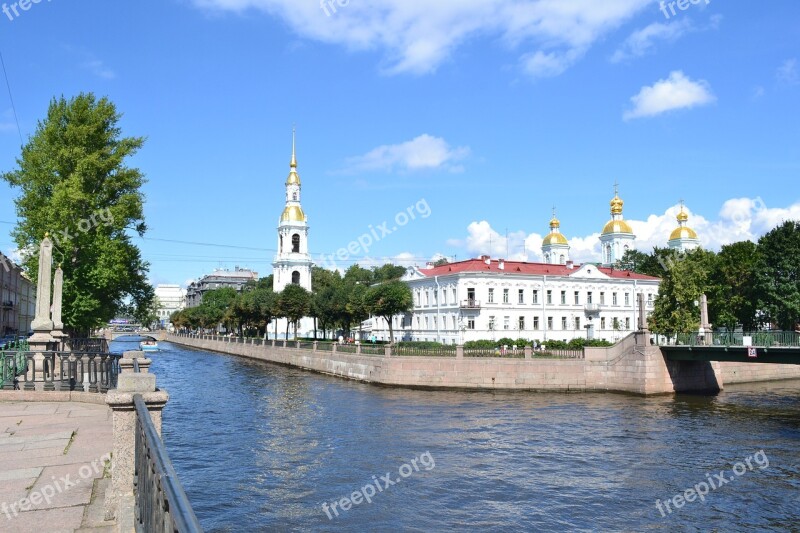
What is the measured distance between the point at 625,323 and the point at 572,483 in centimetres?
6186

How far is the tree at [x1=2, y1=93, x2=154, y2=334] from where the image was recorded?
35.4 metres

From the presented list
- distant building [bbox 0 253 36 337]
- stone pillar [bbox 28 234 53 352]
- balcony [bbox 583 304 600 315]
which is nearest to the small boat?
distant building [bbox 0 253 36 337]

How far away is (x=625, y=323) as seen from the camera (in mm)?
77438

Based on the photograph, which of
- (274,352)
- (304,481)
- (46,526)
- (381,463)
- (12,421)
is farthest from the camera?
(274,352)

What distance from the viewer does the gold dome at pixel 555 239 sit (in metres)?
103

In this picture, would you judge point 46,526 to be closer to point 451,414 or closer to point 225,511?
point 225,511

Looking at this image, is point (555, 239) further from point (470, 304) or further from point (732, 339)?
point (732, 339)

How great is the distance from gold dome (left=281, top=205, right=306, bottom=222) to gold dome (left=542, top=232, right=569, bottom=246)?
131ft

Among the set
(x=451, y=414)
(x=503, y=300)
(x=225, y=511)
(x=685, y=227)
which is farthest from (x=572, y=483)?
(x=685, y=227)

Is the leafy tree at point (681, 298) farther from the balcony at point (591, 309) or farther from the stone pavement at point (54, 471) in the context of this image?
the stone pavement at point (54, 471)

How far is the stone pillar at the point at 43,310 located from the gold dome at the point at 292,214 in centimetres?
8108

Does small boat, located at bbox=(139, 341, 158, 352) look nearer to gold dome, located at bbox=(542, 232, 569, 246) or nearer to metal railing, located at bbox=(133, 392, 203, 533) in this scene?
gold dome, located at bbox=(542, 232, 569, 246)

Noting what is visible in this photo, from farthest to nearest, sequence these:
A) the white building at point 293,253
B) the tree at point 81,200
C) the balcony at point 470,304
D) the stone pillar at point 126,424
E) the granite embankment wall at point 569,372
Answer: the white building at point 293,253 < the balcony at point 470,304 < the granite embankment wall at point 569,372 < the tree at point 81,200 < the stone pillar at point 126,424

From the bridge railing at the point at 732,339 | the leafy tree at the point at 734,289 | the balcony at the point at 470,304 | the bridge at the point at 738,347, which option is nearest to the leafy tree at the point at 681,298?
the bridge railing at the point at 732,339
